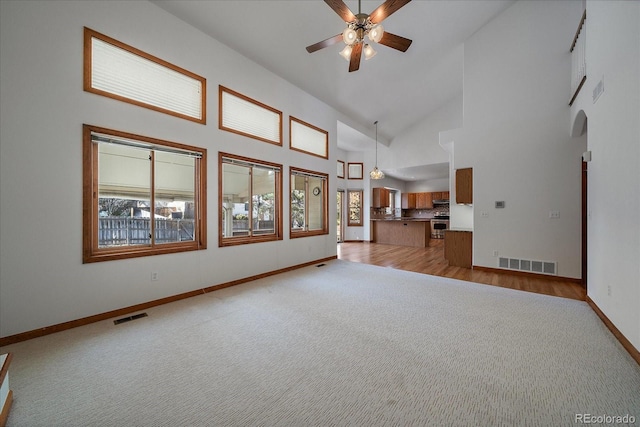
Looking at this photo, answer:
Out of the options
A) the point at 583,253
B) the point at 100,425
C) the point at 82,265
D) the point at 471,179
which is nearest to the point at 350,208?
the point at 471,179

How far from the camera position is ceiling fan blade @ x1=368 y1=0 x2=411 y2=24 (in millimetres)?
2712

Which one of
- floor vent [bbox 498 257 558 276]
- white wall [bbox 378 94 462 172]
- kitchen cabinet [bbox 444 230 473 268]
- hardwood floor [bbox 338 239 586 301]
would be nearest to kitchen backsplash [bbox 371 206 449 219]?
white wall [bbox 378 94 462 172]

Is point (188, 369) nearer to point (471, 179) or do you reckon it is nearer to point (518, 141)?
point (471, 179)

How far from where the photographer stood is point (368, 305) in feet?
10.6

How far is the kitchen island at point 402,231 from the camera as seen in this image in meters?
8.61

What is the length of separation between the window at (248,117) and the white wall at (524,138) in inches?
158

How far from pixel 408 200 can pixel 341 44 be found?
9.46m

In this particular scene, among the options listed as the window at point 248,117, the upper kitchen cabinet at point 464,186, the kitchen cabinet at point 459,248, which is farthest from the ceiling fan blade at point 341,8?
the kitchen cabinet at point 459,248

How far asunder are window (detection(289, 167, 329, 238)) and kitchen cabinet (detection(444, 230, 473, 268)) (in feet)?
9.48

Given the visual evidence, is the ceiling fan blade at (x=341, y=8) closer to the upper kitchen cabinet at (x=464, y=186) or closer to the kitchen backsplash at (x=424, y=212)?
the upper kitchen cabinet at (x=464, y=186)

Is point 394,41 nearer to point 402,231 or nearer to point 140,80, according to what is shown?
point 140,80

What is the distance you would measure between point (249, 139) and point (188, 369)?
360 centimetres

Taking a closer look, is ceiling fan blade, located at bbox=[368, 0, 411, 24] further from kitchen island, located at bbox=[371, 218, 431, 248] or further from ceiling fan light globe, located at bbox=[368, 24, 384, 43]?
kitchen island, located at bbox=[371, 218, 431, 248]

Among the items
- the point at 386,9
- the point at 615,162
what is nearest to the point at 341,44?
the point at 386,9
